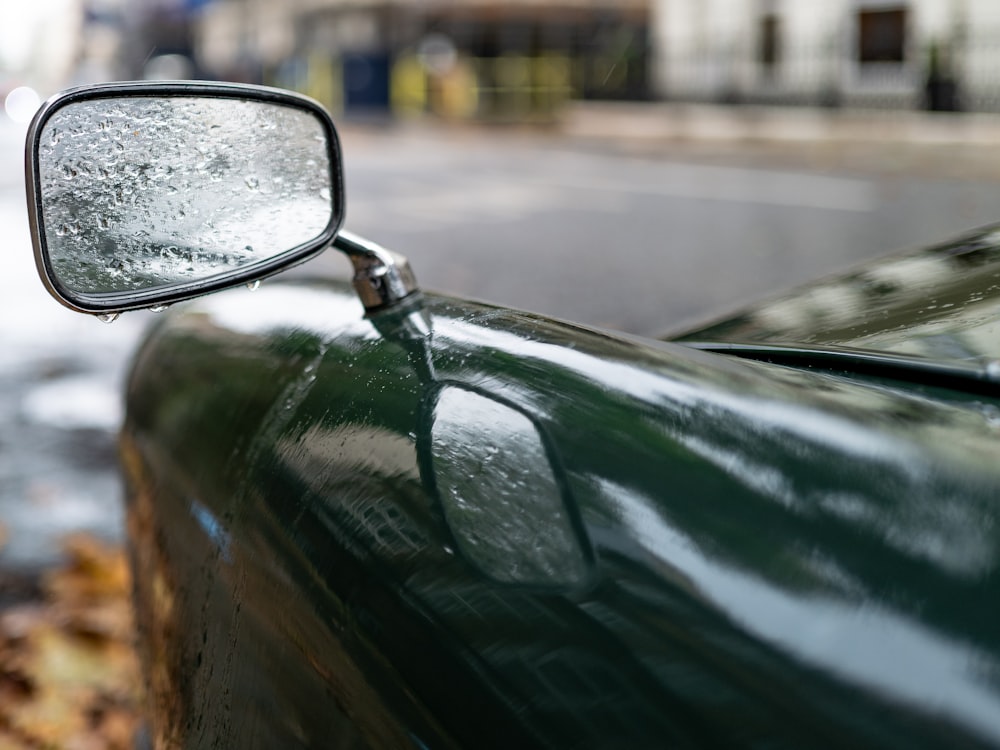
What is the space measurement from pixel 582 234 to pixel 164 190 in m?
8.58

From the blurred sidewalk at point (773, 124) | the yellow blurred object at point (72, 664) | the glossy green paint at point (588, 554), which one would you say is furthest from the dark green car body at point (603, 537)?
the blurred sidewalk at point (773, 124)

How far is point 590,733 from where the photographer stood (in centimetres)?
74

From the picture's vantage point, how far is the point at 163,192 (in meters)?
1.33

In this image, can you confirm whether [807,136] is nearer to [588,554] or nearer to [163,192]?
[163,192]

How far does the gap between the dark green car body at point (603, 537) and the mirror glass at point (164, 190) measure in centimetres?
18

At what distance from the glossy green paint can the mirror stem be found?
12 centimetres

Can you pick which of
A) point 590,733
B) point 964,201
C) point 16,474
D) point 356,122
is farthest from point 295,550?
point 356,122

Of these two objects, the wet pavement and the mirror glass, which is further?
the wet pavement

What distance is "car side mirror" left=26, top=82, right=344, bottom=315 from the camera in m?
1.28

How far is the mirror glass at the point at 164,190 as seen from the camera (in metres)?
1.28

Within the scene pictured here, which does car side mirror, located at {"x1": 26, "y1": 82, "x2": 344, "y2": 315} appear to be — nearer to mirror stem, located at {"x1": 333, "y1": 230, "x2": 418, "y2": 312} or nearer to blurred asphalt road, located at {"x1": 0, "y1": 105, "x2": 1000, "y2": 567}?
mirror stem, located at {"x1": 333, "y1": 230, "x2": 418, "y2": 312}

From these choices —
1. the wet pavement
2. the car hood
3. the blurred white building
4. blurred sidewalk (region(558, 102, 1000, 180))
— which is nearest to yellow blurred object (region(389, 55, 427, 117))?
the blurred white building

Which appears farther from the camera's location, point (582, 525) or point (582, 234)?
point (582, 234)

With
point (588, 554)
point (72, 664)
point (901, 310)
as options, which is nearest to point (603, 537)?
point (588, 554)
